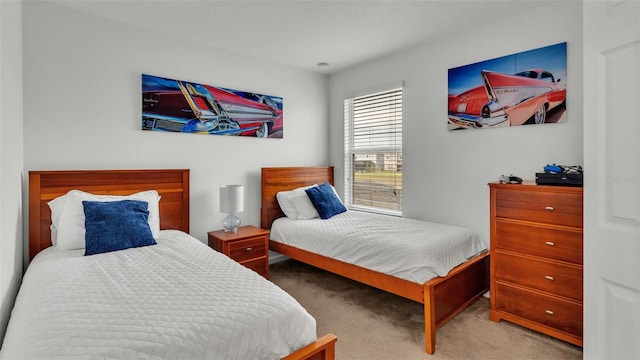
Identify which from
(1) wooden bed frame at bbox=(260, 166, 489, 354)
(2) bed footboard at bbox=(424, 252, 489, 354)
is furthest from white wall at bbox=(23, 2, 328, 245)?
(2) bed footboard at bbox=(424, 252, 489, 354)

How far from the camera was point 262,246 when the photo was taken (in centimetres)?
335

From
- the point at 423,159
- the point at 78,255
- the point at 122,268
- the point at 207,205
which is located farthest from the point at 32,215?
the point at 423,159

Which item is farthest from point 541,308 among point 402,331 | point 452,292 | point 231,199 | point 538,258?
point 231,199

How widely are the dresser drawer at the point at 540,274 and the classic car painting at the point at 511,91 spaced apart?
1.15m

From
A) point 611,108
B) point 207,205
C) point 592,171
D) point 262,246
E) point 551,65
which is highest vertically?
point 551,65

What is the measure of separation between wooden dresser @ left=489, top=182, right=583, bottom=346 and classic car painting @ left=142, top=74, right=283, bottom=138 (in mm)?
2533

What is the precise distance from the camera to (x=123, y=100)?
2898mm

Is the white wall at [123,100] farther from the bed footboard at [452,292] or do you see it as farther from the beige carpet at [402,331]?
the bed footboard at [452,292]

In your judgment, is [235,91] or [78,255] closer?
[78,255]

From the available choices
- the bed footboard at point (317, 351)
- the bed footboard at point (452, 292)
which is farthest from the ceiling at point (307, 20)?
the bed footboard at point (317, 351)

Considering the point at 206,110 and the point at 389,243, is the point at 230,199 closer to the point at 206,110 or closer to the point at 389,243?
the point at 206,110

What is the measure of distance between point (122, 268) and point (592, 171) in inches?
95.2

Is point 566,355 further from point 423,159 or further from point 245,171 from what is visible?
point 245,171

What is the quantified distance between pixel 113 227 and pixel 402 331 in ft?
7.28
